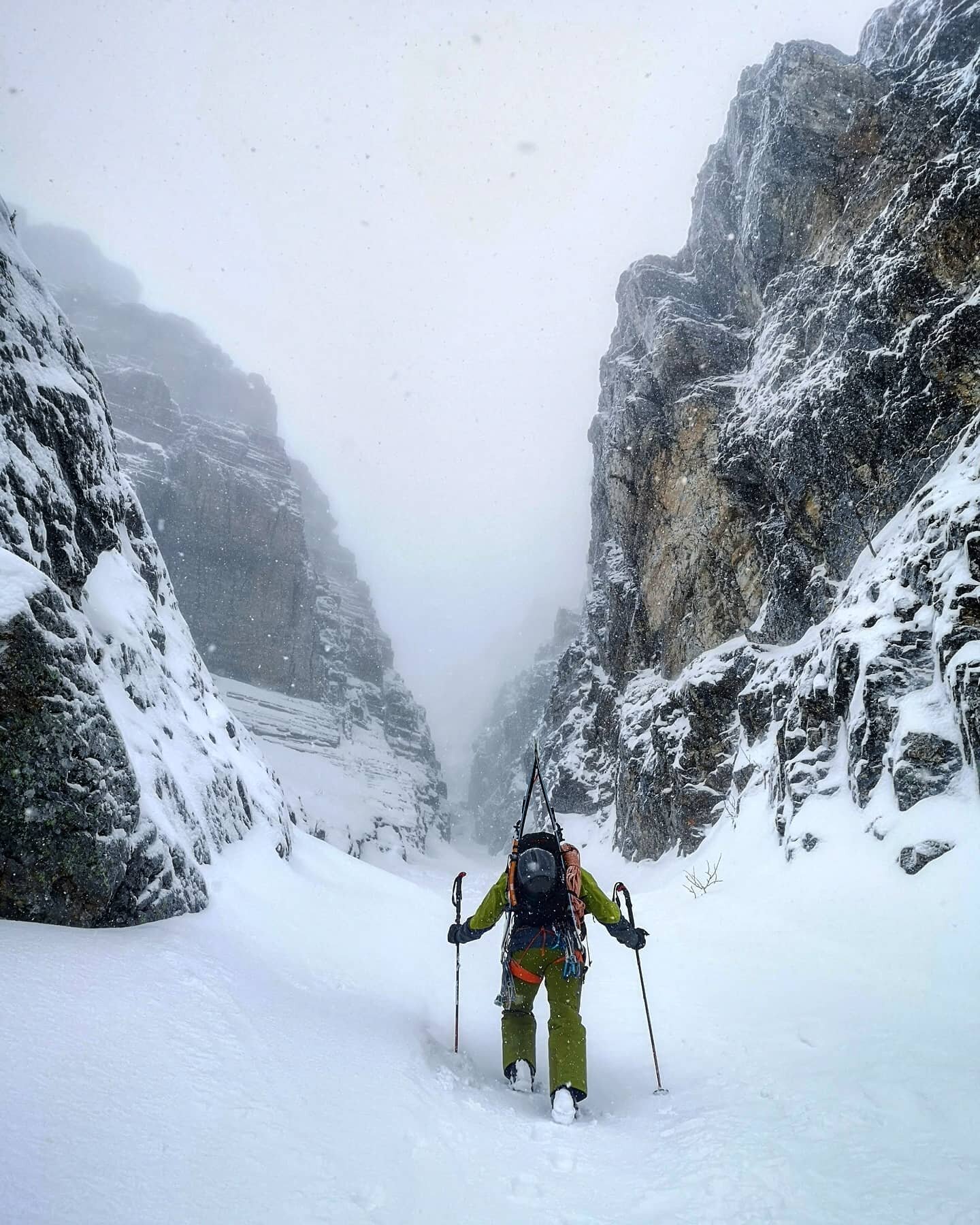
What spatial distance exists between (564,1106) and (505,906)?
1.37 metres

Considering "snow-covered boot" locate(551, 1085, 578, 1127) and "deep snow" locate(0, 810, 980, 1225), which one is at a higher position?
"deep snow" locate(0, 810, 980, 1225)

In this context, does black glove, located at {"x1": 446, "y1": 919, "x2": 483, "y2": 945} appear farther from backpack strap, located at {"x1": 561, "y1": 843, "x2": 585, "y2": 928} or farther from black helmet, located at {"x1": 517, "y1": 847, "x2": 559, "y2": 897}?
backpack strap, located at {"x1": 561, "y1": 843, "x2": 585, "y2": 928}

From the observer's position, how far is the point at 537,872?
4.34 metres

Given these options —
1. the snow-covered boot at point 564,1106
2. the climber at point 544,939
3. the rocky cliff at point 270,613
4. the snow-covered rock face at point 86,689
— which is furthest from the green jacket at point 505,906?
the rocky cliff at point 270,613

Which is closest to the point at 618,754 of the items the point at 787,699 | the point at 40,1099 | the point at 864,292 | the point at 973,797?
the point at 787,699

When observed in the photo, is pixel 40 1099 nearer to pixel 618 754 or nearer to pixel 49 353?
pixel 49 353

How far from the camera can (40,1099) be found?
6.72 ft

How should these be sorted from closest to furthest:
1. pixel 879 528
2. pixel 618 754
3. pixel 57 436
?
pixel 57 436
pixel 879 528
pixel 618 754

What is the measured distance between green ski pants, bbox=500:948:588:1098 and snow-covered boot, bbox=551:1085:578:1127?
0.22 ft

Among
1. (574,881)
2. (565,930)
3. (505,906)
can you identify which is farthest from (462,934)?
(574,881)

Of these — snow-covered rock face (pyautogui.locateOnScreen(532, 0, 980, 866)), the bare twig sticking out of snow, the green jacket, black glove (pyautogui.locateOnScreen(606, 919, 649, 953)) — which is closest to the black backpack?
the green jacket

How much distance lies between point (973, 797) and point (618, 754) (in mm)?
21933

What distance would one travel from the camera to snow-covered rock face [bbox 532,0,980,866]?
28.9 ft

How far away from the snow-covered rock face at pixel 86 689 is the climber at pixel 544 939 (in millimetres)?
3011
